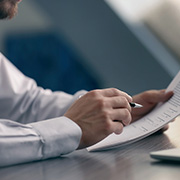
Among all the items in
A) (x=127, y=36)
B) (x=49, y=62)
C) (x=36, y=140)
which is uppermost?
(x=36, y=140)

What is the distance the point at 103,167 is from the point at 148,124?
0.87ft

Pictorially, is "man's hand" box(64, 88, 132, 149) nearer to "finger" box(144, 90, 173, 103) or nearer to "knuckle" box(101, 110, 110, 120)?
"knuckle" box(101, 110, 110, 120)

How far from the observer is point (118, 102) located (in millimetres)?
792

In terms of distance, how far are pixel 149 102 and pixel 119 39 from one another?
1365 millimetres

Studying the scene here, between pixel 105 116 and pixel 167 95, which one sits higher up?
pixel 105 116

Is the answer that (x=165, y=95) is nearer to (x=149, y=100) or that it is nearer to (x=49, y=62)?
(x=149, y=100)

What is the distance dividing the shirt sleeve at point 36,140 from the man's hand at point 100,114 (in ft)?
0.07

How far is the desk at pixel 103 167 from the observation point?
582 millimetres

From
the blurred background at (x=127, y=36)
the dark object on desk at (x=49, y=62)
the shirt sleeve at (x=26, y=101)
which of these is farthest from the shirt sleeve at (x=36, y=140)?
the dark object on desk at (x=49, y=62)

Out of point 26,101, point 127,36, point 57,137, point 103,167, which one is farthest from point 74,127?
point 127,36

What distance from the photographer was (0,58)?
4.30 ft

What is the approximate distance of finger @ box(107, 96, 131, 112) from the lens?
2.60 feet

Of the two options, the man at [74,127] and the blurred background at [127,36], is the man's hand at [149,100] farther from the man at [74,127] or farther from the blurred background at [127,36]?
the blurred background at [127,36]

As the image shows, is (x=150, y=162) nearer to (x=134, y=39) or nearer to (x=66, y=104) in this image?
(x=66, y=104)
